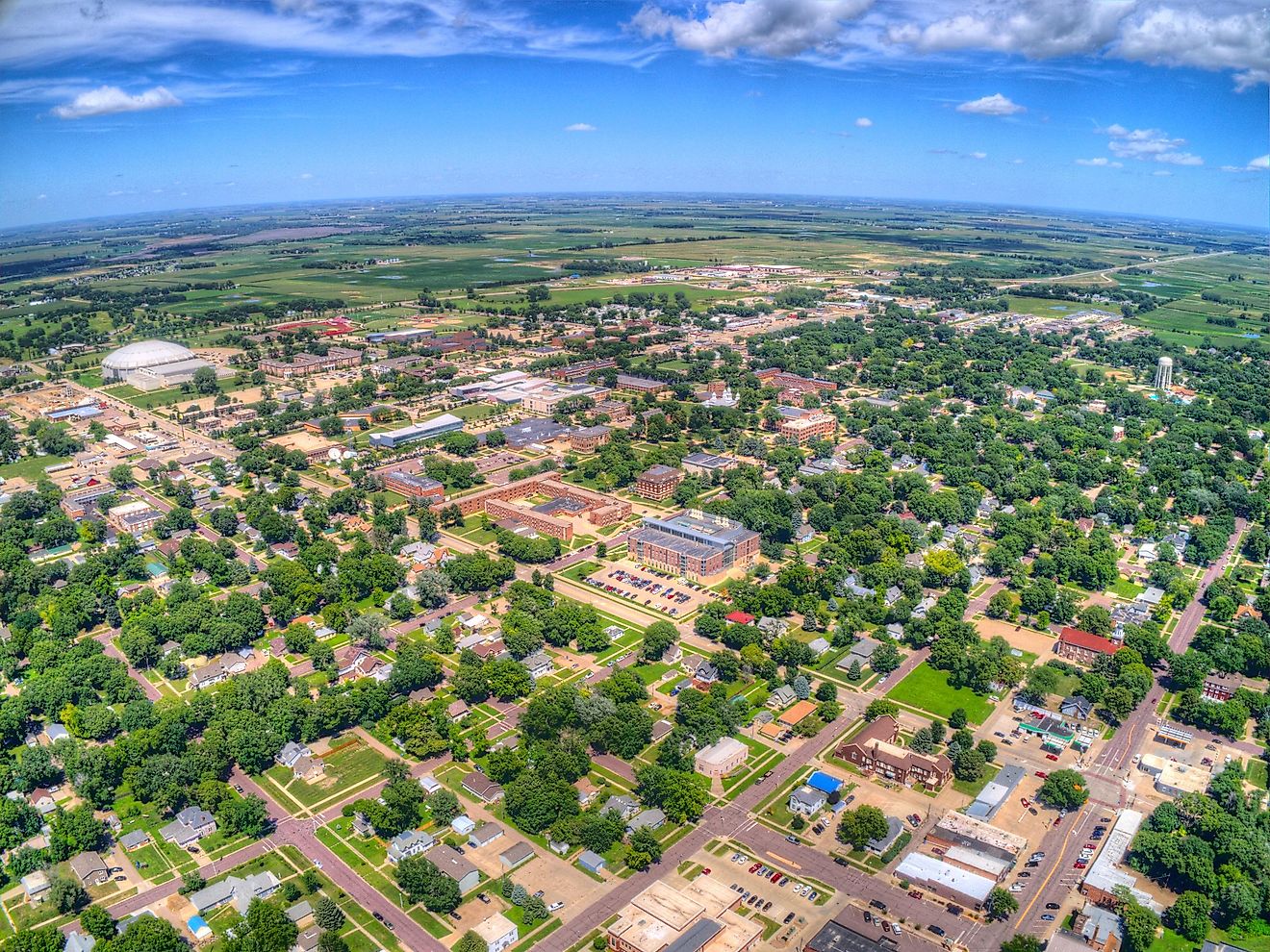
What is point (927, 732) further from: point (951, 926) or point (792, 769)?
point (951, 926)

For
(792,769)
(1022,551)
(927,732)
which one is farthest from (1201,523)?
(792,769)

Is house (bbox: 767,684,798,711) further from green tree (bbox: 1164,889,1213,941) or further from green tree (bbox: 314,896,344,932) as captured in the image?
green tree (bbox: 314,896,344,932)

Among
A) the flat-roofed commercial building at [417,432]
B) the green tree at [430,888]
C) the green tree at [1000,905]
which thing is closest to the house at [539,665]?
the green tree at [430,888]

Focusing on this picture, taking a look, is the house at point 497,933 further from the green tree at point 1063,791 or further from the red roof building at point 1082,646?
the red roof building at point 1082,646

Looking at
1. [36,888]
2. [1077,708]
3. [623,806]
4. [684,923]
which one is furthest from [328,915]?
[1077,708]

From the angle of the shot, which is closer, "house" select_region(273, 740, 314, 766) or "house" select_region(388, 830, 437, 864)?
"house" select_region(388, 830, 437, 864)

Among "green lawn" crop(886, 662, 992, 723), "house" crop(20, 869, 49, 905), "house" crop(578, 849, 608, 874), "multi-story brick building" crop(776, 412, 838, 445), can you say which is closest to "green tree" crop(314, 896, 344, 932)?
"house" crop(578, 849, 608, 874)
